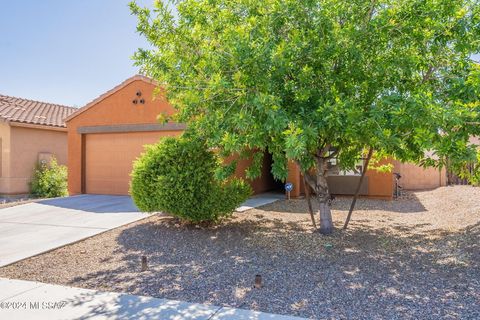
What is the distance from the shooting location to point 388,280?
4.98 metres

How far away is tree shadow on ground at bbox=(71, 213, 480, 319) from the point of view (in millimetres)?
4273

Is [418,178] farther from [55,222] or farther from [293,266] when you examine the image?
[55,222]

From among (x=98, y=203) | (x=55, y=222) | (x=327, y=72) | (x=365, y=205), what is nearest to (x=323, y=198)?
(x=327, y=72)

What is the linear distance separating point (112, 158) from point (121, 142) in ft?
2.60

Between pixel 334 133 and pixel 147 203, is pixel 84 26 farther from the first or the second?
pixel 334 133

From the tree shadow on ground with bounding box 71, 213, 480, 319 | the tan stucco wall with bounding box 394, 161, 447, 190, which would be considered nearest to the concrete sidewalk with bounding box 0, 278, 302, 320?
Answer: the tree shadow on ground with bounding box 71, 213, 480, 319

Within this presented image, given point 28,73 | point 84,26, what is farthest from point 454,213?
point 28,73

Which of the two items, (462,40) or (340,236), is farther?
(340,236)

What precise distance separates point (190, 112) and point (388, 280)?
4.26m

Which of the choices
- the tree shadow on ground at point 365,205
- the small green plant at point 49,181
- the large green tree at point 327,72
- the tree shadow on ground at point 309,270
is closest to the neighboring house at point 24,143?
the small green plant at point 49,181

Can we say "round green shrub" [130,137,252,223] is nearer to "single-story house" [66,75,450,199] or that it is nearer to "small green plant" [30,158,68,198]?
"single-story house" [66,75,450,199]

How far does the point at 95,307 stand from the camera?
4277 mm

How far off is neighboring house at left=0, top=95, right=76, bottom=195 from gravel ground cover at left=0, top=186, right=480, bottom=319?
36.7 ft

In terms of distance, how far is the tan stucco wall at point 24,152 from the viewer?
16.6 metres
